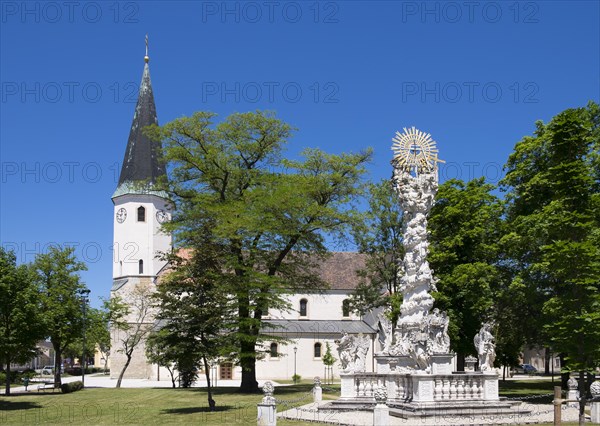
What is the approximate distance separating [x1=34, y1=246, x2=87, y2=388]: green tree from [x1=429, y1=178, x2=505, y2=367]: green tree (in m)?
27.5

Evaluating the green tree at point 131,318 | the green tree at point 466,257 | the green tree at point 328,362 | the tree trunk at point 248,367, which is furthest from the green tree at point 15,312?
the green tree at point 328,362

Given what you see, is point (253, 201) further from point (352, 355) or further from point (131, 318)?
point (131, 318)

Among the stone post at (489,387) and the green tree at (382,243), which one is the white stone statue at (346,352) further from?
the green tree at (382,243)

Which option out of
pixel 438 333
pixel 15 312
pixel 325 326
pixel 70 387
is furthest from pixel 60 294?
pixel 438 333

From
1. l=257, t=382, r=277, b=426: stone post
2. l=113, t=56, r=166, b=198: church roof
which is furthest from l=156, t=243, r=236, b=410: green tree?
l=113, t=56, r=166, b=198: church roof

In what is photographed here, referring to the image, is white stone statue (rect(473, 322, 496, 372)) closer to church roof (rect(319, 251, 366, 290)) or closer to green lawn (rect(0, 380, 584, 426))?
green lawn (rect(0, 380, 584, 426))

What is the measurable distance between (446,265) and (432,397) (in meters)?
15.9

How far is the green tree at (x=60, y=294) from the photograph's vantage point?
50000mm

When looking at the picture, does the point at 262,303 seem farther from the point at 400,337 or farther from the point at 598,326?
the point at 598,326

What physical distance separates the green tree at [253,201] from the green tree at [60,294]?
1518 centimetres

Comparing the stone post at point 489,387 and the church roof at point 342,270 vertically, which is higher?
the church roof at point 342,270

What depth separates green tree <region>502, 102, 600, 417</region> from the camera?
26234mm

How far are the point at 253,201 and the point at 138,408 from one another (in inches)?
515

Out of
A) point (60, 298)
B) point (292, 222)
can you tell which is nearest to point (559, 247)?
point (292, 222)
